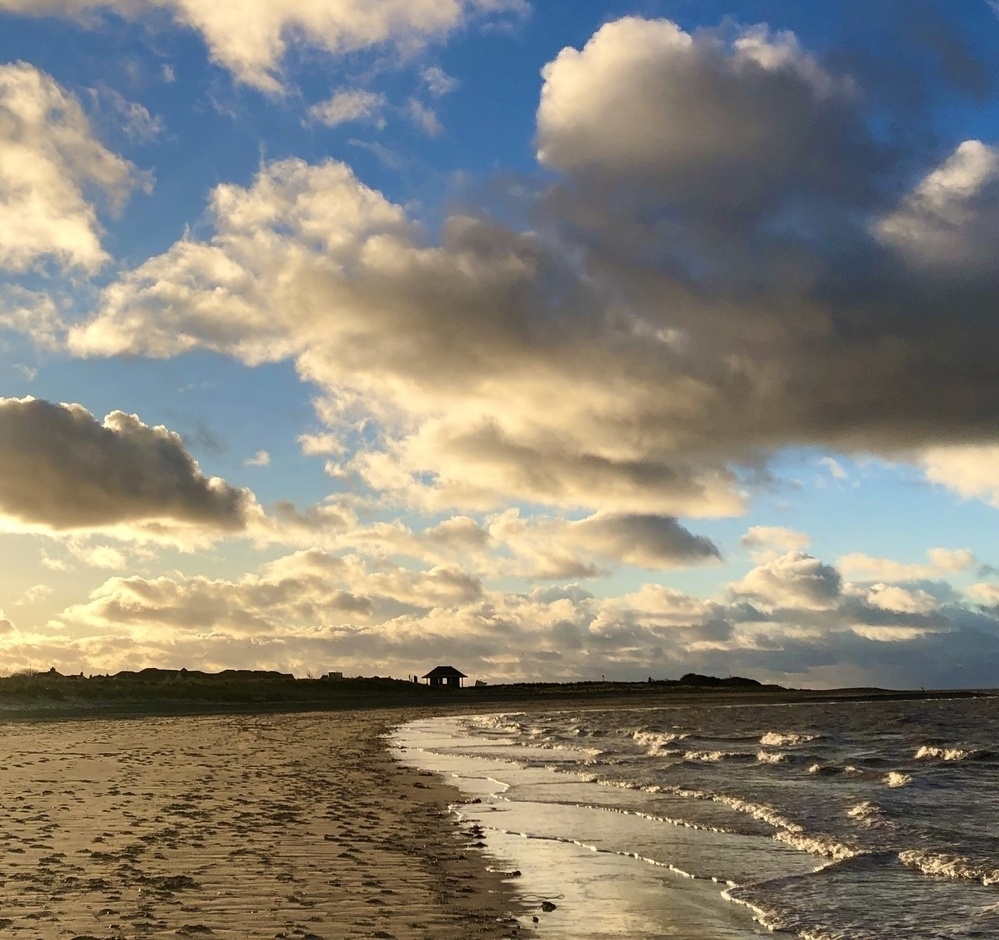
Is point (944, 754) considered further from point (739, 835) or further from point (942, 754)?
point (739, 835)

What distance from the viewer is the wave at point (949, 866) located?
47.8 feet

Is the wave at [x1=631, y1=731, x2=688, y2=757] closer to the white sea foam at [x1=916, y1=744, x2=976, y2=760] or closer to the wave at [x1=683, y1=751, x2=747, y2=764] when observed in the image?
the wave at [x1=683, y1=751, x2=747, y2=764]

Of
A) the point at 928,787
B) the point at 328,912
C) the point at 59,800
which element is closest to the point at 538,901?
the point at 328,912

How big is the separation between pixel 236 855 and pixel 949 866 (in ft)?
34.1

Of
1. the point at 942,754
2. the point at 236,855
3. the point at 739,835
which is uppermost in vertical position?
the point at 236,855

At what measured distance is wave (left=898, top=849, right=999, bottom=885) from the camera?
14.6 meters

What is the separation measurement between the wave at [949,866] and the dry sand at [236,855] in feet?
22.2

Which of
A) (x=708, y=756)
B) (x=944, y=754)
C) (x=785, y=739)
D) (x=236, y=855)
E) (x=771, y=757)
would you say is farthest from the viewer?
(x=785, y=739)

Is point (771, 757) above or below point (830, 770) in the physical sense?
above

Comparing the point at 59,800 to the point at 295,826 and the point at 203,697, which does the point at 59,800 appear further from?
the point at 203,697

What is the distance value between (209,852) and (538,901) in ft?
15.8

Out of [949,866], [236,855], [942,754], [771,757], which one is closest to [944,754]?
[942,754]

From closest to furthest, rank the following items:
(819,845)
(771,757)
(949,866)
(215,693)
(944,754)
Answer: (949,866) → (819,845) → (771,757) → (944,754) → (215,693)

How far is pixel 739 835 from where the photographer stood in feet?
59.9
